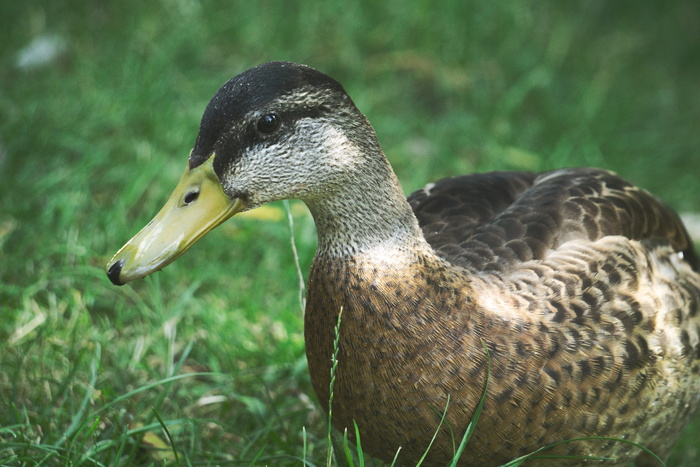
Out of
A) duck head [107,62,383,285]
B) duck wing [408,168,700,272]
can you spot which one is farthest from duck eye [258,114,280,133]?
duck wing [408,168,700,272]

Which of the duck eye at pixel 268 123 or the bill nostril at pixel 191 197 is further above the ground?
the duck eye at pixel 268 123

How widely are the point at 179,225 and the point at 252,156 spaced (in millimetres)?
242

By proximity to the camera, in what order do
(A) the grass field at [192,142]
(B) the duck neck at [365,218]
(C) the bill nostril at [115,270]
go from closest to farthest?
(C) the bill nostril at [115,270] → (B) the duck neck at [365,218] → (A) the grass field at [192,142]

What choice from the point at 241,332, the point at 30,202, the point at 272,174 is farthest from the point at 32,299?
the point at 272,174

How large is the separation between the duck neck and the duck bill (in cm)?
24

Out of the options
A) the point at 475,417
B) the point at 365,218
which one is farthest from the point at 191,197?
the point at 475,417

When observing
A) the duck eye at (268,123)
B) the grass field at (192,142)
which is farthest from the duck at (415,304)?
the grass field at (192,142)

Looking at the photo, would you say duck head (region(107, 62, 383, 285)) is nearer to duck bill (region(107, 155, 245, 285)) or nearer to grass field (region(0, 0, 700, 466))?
duck bill (region(107, 155, 245, 285))

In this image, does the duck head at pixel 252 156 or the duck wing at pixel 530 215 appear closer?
the duck head at pixel 252 156

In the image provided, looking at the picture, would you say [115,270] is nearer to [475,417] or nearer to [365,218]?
[365,218]

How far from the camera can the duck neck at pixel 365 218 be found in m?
2.20

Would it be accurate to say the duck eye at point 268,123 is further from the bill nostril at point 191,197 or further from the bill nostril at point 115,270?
the bill nostril at point 115,270

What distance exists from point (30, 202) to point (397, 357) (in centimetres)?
212

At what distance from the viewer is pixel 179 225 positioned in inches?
82.3
